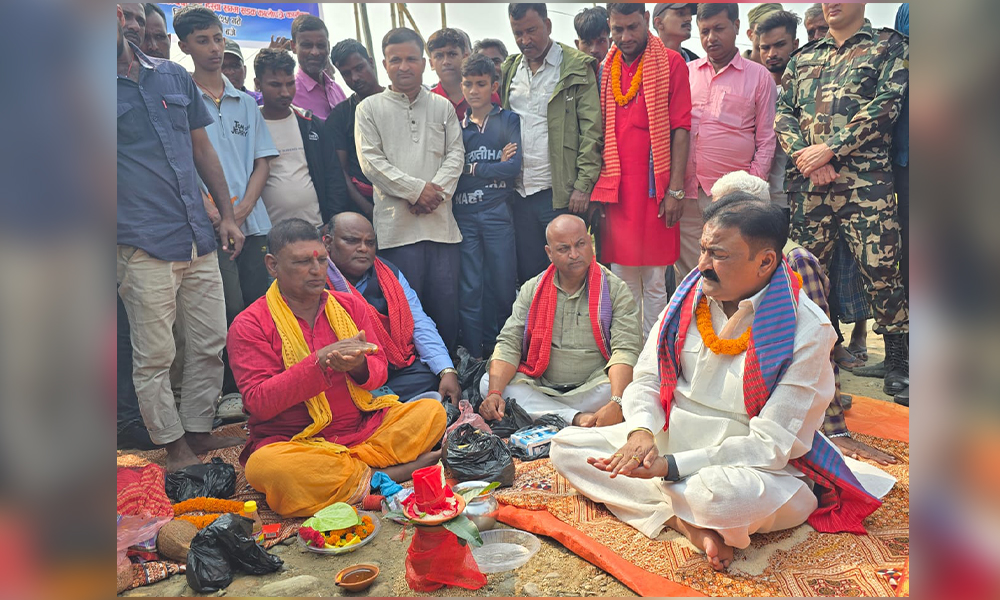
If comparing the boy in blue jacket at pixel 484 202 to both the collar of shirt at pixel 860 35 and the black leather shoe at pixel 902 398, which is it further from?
the black leather shoe at pixel 902 398

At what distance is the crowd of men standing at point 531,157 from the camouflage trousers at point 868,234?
0.04 ft

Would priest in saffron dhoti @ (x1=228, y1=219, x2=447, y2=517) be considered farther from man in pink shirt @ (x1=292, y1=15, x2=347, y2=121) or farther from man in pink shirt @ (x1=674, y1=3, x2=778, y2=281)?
man in pink shirt @ (x1=674, y1=3, x2=778, y2=281)

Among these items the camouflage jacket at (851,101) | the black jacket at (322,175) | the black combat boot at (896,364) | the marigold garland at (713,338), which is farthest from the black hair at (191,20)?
the black combat boot at (896,364)

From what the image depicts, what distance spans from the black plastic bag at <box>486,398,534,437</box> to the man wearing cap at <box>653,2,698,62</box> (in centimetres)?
364

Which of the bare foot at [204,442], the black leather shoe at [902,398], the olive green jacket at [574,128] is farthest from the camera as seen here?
the olive green jacket at [574,128]

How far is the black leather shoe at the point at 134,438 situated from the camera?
16.1 feet

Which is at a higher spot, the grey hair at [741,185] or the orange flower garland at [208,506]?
the grey hair at [741,185]

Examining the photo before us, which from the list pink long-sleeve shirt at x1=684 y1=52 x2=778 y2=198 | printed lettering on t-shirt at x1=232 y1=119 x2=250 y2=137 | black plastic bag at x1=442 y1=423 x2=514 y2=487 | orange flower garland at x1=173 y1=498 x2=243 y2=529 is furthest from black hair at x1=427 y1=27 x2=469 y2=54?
orange flower garland at x1=173 y1=498 x2=243 y2=529

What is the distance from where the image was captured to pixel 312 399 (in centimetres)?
403
